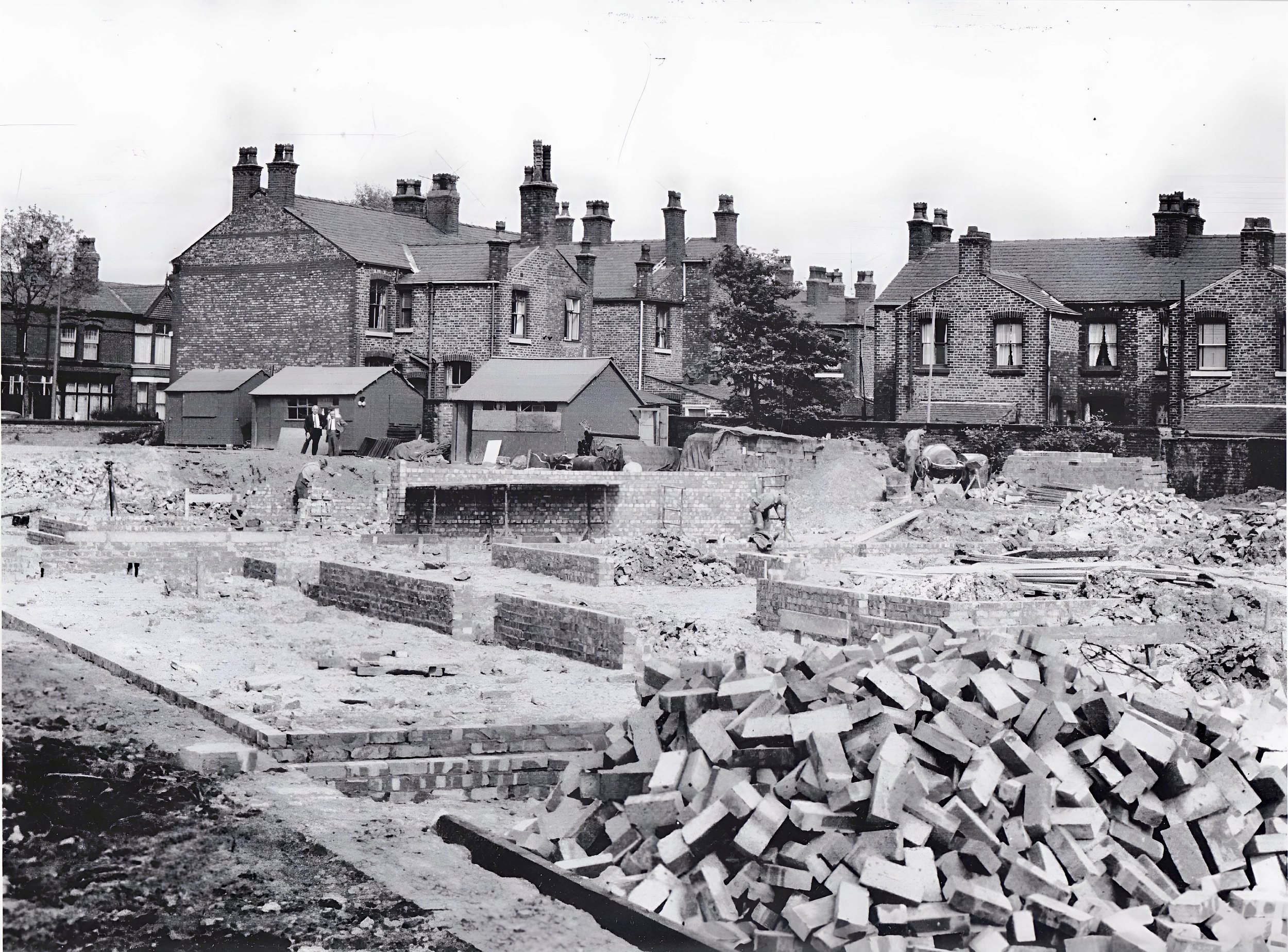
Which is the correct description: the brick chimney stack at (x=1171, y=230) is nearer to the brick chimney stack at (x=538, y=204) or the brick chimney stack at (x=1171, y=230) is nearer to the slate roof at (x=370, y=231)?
the brick chimney stack at (x=538, y=204)

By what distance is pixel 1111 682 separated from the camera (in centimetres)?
810

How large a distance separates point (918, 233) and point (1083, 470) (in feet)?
33.9

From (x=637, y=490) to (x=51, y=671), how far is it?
17885mm

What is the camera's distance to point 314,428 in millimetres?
32406

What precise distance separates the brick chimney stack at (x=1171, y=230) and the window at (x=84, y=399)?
28.8 meters

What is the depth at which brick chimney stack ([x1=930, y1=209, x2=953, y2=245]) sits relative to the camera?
38.6 metres

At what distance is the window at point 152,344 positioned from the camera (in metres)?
41.0

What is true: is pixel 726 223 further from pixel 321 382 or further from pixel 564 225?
pixel 321 382

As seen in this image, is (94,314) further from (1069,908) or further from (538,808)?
(1069,908)

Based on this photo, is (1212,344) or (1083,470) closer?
(1083,470)

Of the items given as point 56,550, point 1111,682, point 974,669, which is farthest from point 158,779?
point 56,550

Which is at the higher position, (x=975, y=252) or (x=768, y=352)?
(x=975, y=252)

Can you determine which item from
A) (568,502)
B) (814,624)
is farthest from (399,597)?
(568,502)

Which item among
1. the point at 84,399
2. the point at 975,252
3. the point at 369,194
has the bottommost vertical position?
the point at 84,399
